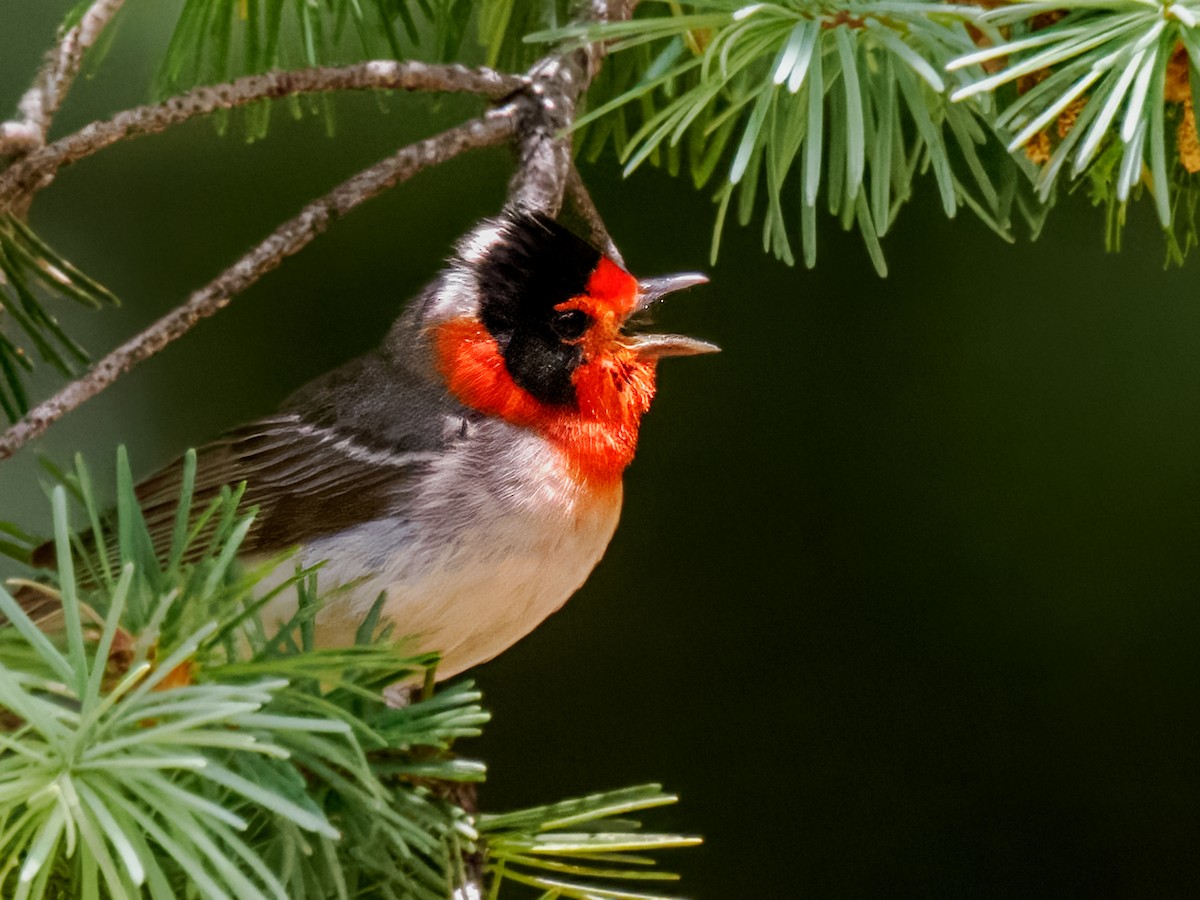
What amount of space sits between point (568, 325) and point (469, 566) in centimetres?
19

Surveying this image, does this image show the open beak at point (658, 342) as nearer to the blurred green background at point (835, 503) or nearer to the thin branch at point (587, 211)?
the thin branch at point (587, 211)

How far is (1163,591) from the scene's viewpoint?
1.70 metres

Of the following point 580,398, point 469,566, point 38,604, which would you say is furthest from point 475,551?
point 38,604

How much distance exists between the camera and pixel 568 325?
3.19 ft

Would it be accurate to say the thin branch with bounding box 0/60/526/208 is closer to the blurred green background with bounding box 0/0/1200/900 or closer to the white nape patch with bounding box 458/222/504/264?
the white nape patch with bounding box 458/222/504/264

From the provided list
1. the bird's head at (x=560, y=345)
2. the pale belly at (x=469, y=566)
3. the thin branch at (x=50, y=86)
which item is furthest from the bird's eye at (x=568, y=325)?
the thin branch at (x=50, y=86)

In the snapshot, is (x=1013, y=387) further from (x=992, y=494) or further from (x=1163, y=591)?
(x=1163, y=591)

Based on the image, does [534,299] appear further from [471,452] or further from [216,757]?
[216,757]

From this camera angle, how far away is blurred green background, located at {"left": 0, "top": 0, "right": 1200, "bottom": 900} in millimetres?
1632

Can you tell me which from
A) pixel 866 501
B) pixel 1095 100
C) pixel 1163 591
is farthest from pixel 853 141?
pixel 1163 591

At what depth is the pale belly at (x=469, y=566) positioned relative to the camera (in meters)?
0.87

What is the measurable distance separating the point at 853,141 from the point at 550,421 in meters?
0.41

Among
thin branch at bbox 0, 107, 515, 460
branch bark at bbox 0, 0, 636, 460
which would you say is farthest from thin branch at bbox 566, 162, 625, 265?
thin branch at bbox 0, 107, 515, 460

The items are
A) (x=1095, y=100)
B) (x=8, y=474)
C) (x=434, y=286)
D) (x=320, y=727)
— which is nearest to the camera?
(x=320, y=727)
